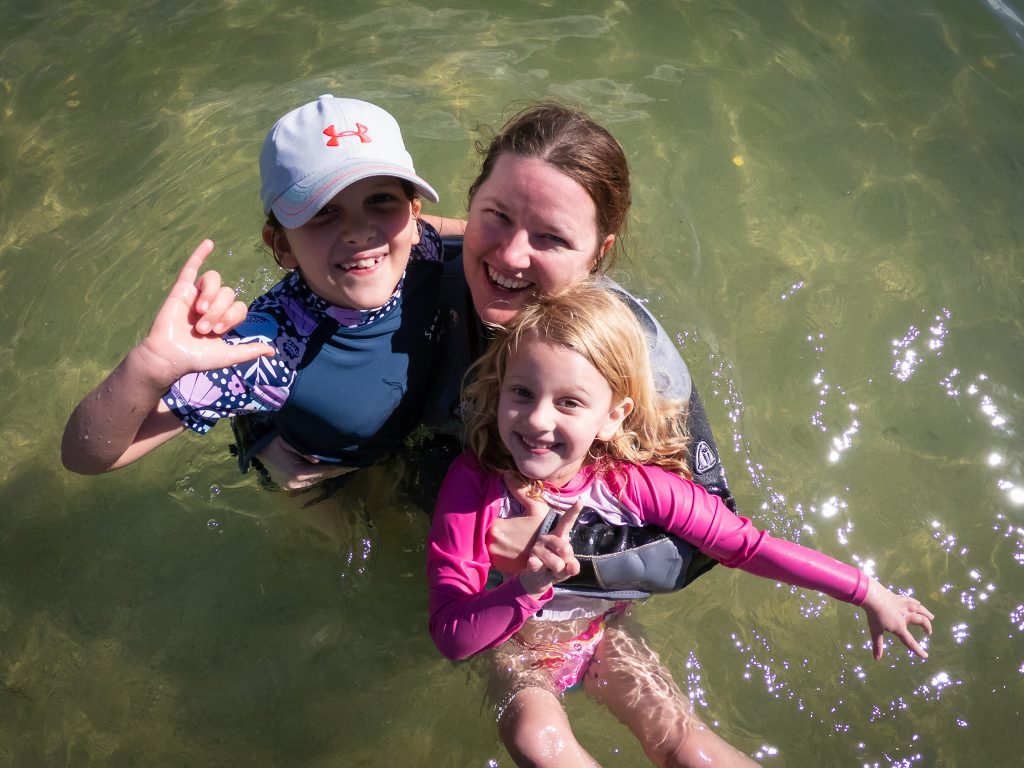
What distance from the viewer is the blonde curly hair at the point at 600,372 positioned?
9.45ft

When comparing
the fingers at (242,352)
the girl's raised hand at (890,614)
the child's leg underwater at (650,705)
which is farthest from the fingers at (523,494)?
the girl's raised hand at (890,614)

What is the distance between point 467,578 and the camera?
2916 millimetres

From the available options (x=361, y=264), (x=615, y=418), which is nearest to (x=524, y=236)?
(x=361, y=264)

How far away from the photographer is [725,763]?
315cm

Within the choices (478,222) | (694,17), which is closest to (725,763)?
(478,222)

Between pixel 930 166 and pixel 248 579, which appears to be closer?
pixel 248 579

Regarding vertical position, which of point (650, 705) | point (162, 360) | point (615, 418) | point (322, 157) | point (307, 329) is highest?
point (322, 157)

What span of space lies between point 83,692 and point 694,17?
5078 millimetres

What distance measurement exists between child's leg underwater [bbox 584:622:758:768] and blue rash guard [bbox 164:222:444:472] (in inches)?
44.2

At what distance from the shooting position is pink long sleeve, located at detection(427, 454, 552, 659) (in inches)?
107

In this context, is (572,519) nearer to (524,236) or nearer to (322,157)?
(524,236)

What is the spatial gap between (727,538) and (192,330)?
5.84 ft

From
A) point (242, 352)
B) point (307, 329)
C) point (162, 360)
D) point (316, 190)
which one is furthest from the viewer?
point (307, 329)

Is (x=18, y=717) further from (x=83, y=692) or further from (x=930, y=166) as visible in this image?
(x=930, y=166)
